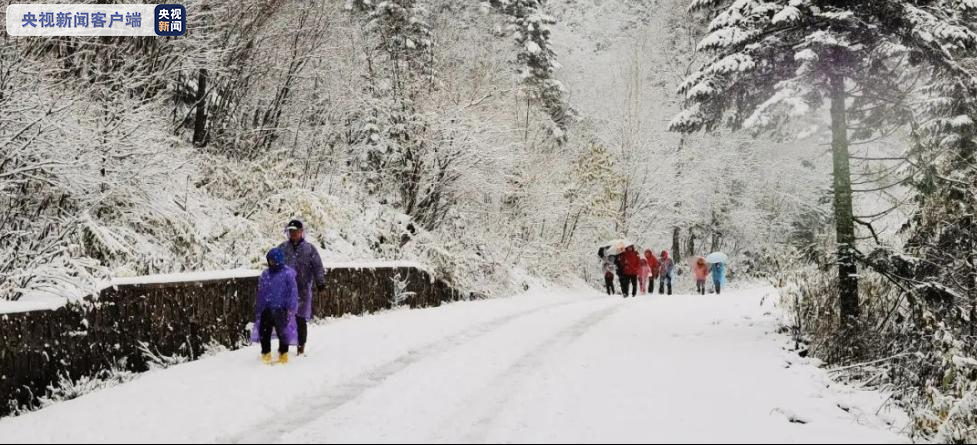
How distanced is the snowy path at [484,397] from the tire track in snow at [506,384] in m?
0.02

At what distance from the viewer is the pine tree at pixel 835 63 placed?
10.2 metres

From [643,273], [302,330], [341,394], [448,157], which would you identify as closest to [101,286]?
[302,330]

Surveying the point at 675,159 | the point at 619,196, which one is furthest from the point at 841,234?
the point at 675,159

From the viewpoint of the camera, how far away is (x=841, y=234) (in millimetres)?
11062

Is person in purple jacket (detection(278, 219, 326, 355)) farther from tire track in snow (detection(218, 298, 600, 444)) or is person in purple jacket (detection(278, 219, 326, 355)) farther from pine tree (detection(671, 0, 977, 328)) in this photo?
pine tree (detection(671, 0, 977, 328))

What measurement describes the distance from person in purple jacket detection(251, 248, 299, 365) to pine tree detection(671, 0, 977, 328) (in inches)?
276

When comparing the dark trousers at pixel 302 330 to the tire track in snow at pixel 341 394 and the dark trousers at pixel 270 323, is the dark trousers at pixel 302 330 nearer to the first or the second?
the dark trousers at pixel 270 323

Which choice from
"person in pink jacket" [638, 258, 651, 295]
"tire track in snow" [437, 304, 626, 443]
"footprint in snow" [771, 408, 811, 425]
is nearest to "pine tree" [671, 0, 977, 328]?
"tire track in snow" [437, 304, 626, 443]

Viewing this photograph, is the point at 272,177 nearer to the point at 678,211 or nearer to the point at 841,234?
the point at 841,234

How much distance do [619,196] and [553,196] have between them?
14.9 ft

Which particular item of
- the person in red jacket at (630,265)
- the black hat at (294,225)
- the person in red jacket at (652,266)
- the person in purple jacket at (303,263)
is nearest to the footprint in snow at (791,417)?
the person in purple jacket at (303,263)

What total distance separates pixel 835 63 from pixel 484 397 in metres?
7.75

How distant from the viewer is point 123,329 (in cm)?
808

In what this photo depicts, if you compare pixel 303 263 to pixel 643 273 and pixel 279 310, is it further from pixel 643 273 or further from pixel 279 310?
pixel 643 273
